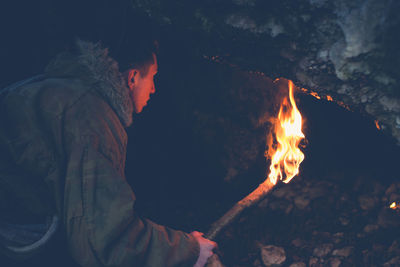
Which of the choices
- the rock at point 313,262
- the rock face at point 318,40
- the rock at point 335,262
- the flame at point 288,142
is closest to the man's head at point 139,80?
the rock face at point 318,40

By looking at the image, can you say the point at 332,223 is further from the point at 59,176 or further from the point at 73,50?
the point at 73,50

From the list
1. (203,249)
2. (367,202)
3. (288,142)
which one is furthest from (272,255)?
(288,142)

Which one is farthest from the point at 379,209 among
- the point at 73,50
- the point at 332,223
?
the point at 73,50

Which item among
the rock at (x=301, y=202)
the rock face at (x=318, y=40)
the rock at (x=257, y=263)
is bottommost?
the rock at (x=257, y=263)

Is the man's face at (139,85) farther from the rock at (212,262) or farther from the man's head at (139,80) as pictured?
the rock at (212,262)

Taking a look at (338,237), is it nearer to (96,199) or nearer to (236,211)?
(236,211)

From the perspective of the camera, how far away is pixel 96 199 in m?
1.89

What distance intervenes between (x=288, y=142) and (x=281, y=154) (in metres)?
0.15

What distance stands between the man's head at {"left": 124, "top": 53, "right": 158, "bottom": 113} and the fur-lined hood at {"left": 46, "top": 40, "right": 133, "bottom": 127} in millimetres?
202

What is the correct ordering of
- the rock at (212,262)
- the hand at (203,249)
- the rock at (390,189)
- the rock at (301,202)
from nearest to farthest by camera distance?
the hand at (203,249), the rock at (212,262), the rock at (390,189), the rock at (301,202)

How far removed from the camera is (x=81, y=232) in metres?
1.89

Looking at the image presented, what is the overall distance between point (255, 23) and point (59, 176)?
1564 millimetres

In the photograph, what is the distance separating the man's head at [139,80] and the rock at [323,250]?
190 centimetres

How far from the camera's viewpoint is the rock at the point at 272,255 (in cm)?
267
